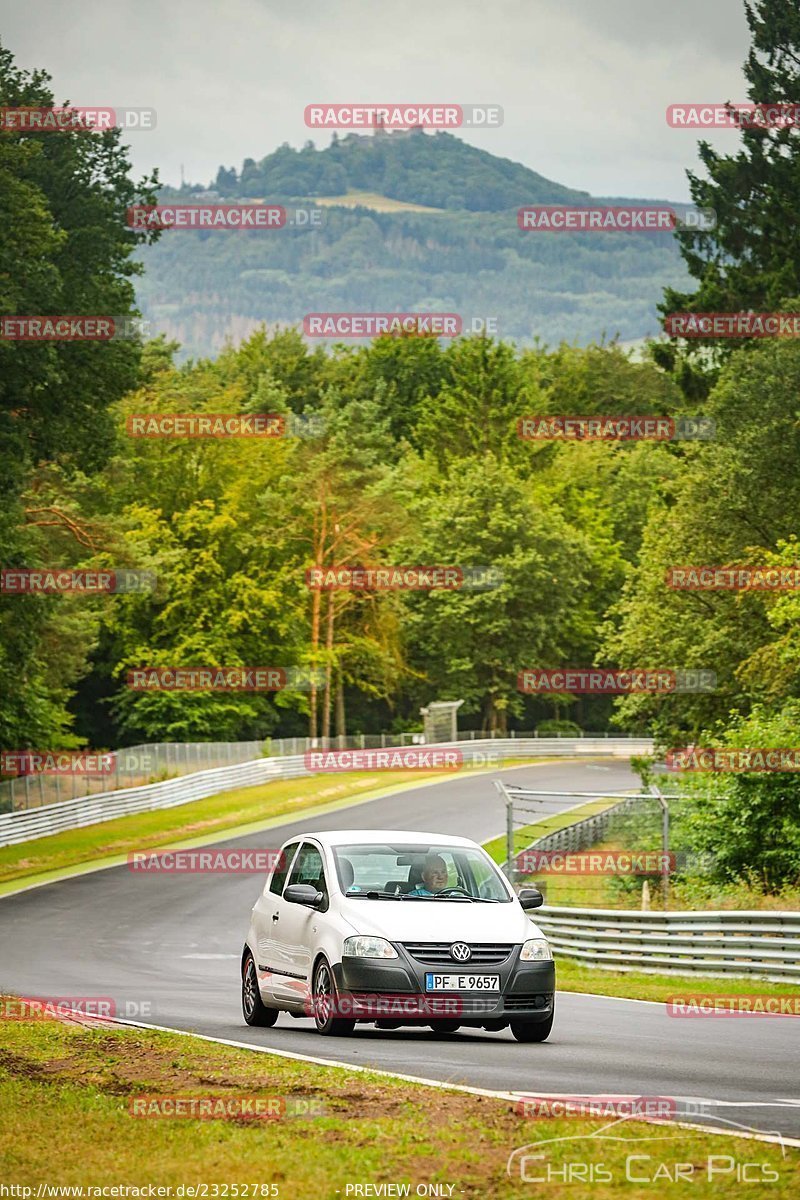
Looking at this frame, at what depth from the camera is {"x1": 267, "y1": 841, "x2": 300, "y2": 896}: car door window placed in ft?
51.0

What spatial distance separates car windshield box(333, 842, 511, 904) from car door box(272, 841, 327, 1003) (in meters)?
0.25

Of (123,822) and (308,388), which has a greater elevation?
(308,388)

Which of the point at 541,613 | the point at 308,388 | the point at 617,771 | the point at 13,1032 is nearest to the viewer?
the point at 13,1032

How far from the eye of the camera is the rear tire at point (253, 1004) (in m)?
15.5

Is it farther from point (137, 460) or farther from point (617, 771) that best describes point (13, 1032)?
point (137, 460)

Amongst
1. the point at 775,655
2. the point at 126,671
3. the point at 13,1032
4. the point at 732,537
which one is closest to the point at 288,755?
the point at 126,671

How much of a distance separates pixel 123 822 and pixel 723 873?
31.1 meters

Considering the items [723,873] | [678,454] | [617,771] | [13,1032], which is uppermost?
[678,454]

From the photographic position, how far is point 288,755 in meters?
76.2
